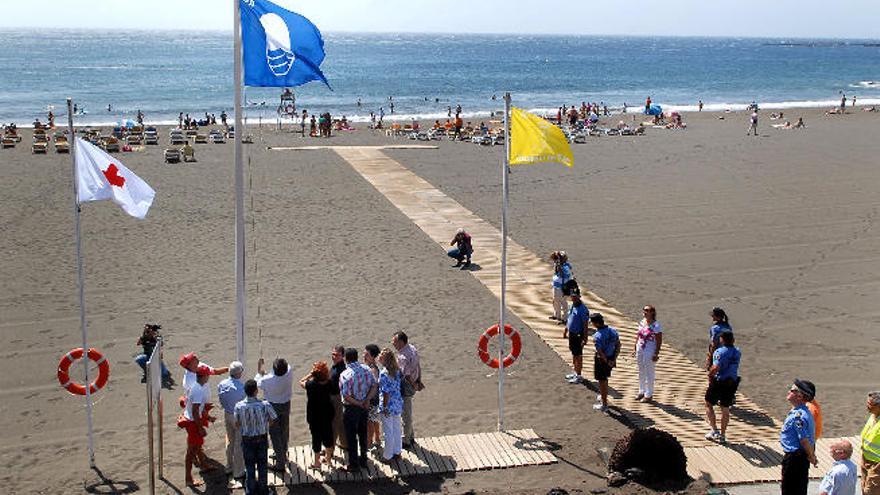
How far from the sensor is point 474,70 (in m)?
138

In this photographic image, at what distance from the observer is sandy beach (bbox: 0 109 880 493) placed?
11.0m

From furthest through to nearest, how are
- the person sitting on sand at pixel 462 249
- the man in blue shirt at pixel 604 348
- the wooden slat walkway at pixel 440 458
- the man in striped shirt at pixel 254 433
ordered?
the person sitting on sand at pixel 462 249 < the man in blue shirt at pixel 604 348 < the wooden slat walkway at pixel 440 458 < the man in striped shirt at pixel 254 433

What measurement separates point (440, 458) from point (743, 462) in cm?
321

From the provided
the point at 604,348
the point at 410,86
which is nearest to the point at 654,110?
the point at 604,348

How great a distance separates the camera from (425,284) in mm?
17359

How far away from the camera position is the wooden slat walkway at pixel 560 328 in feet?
35.7

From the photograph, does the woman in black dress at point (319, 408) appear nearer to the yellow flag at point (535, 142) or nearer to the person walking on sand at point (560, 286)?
the yellow flag at point (535, 142)

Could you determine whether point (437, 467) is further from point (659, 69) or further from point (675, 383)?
point (659, 69)

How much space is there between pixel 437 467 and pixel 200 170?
23.2 metres

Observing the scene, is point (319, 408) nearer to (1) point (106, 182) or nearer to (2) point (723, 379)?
(1) point (106, 182)

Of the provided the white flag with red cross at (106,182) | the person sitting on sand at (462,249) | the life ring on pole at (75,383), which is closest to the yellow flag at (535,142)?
the white flag with red cross at (106,182)

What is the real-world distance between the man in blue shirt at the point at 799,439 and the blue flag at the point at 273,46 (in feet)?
18.1

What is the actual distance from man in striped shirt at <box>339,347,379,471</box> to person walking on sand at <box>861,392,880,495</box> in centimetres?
463

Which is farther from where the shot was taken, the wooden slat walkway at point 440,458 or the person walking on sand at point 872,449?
the wooden slat walkway at point 440,458
